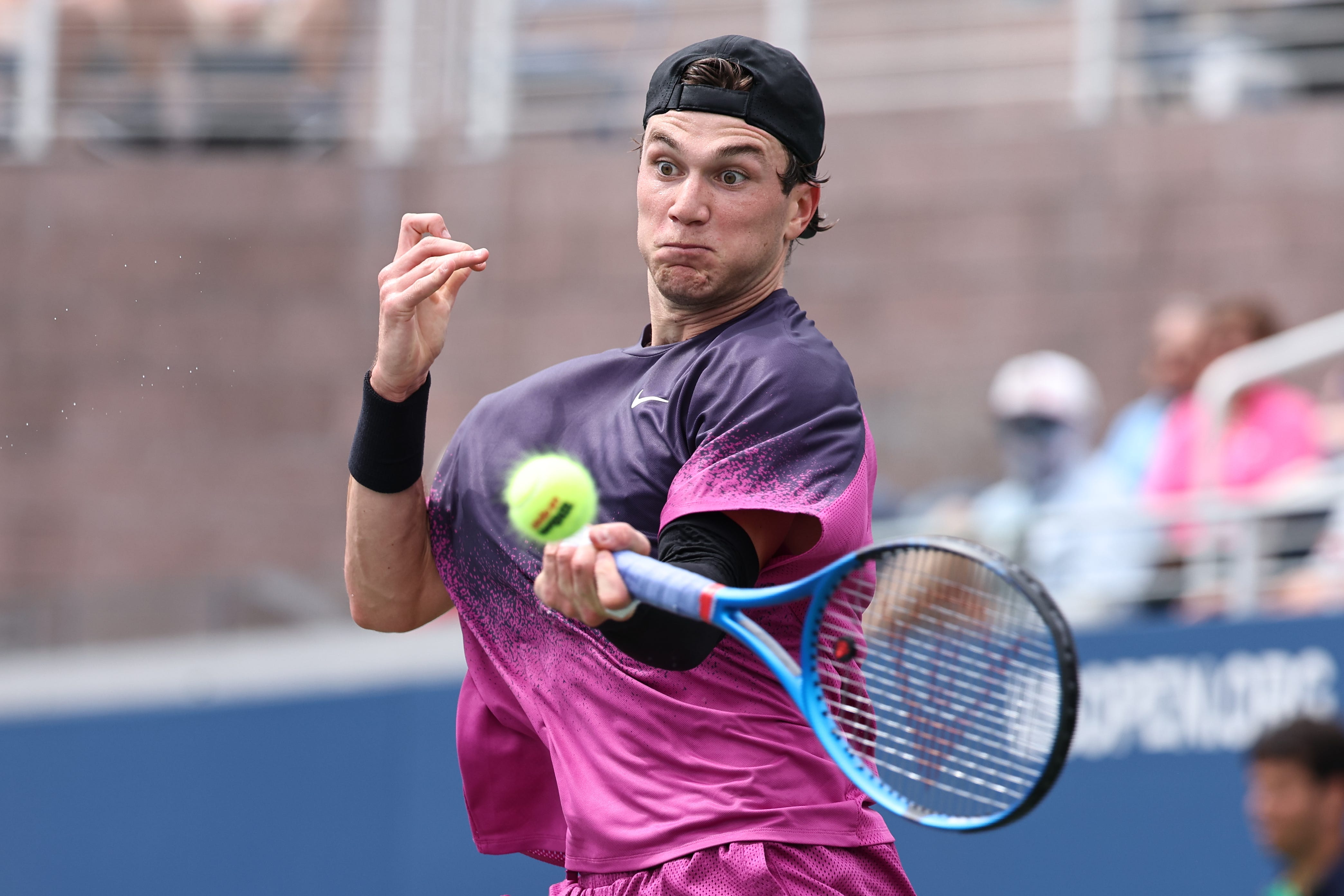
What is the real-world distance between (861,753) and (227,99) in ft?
26.8

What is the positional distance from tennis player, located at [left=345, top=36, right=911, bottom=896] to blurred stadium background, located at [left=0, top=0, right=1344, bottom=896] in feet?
16.3

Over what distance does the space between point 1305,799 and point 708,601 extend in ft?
11.4

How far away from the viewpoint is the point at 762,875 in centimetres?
245

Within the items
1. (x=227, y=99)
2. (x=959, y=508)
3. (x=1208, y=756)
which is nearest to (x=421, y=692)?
(x=959, y=508)

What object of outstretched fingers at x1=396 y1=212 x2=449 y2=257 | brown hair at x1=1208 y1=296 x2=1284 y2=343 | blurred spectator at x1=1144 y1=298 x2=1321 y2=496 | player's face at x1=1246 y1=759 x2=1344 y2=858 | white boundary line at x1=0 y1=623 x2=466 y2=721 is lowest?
white boundary line at x1=0 y1=623 x2=466 y2=721

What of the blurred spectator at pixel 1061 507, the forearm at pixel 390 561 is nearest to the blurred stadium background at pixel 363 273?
the blurred spectator at pixel 1061 507

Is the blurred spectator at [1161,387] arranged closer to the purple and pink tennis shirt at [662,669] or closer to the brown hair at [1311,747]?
the brown hair at [1311,747]

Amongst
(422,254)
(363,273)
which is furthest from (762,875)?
(363,273)

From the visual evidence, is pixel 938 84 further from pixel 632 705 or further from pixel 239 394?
pixel 632 705

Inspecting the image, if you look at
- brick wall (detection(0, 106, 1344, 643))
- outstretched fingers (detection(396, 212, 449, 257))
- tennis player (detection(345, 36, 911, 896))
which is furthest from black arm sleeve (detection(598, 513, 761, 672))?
brick wall (detection(0, 106, 1344, 643))

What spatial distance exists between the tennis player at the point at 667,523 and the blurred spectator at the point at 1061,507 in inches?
163

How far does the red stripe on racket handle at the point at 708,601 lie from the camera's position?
2316 mm

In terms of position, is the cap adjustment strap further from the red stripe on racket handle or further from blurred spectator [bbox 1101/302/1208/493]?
blurred spectator [bbox 1101/302/1208/493]

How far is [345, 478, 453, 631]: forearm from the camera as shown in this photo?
2852 mm
